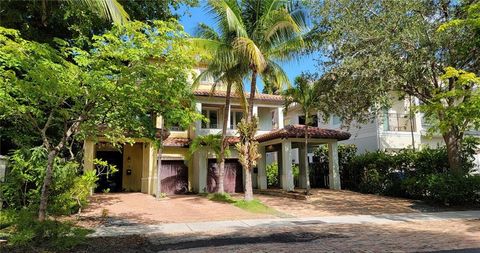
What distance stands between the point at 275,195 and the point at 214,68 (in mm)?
8207

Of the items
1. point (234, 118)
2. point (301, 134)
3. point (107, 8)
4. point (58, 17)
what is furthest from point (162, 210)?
point (234, 118)

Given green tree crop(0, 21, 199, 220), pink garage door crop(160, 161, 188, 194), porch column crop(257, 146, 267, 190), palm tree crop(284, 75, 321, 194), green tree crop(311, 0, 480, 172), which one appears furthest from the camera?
porch column crop(257, 146, 267, 190)

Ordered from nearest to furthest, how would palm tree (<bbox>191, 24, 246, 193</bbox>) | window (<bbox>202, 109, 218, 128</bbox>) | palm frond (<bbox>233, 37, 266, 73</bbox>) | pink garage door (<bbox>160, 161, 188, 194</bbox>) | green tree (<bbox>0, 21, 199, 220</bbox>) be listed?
green tree (<bbox>0, 21, 199, 220</bbox>)
palm frond (<bbox>233, 37, 266, 73</bbox>)
palm tree (<bbox>191, 24, 246, 193</bbox>)
pink garage door (<bbox>160, 161, 188, 194</bbox>)
window (<bbox>202, 109, 218, 128</bbox>)

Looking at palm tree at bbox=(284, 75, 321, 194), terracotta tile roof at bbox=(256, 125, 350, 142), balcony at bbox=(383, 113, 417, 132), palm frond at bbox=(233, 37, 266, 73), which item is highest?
palm frond at bbox=(233, 37, 266, 73)

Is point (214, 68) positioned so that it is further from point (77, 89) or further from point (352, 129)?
point (352, 129)

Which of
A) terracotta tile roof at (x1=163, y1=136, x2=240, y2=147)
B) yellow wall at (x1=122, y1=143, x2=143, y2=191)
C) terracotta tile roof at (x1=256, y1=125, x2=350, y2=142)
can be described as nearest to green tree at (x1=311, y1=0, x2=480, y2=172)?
terracotta tile roof at (x1=256, y1=125, x2=350, y2=142)

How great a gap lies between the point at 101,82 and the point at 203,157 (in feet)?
54.4

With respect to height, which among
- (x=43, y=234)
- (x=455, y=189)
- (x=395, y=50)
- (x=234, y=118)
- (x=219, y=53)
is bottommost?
(x=43, y=234)

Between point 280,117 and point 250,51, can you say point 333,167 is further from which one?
point 250,51

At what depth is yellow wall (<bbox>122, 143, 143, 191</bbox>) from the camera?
25.2 meters

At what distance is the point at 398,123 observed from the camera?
27.6 meters

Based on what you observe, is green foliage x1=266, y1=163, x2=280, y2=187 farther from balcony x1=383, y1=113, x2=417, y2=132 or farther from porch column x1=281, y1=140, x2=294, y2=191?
balcony x1=383, y1=113, x2=417, y2=132

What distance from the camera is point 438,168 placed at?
19.7 meters

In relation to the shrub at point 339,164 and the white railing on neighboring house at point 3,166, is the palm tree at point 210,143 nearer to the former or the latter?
the shrub at point 339,164
